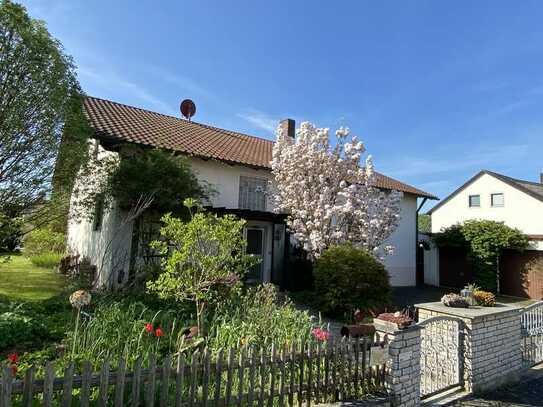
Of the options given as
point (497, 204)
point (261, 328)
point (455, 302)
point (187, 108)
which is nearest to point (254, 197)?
point (187, 108)

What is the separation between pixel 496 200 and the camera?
22.2 m

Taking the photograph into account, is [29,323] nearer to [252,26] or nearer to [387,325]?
[387,325]

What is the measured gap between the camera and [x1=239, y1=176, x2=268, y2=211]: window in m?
13.3

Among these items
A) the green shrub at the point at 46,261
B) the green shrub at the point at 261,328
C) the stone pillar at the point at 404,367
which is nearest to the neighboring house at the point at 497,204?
the stone pillar at the point at 404,367

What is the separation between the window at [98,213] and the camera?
10.2 m

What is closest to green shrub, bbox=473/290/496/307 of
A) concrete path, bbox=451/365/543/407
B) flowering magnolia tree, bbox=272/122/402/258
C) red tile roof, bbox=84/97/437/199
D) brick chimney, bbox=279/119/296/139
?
concrete path, bbox=451/365/543/407

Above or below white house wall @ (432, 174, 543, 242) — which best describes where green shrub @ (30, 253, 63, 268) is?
below

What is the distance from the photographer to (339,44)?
10.4 metres

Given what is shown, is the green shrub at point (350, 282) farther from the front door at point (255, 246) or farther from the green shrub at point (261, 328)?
the front door at point (255, 246)

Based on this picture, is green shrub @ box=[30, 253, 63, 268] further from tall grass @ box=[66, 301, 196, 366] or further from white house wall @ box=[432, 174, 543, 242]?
white house wall @ box=[432, 174, 543, 242]

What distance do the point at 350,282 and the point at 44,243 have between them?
15.3m

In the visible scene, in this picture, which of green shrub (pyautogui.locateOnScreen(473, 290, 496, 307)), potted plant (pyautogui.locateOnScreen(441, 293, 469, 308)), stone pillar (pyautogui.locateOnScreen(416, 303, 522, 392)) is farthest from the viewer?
green shrub (pyautogui.locateOnScreen(473, 290, 496, 307))

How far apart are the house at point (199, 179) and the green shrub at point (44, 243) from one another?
2.68 feet

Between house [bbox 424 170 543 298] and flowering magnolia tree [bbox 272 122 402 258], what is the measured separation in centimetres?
987
